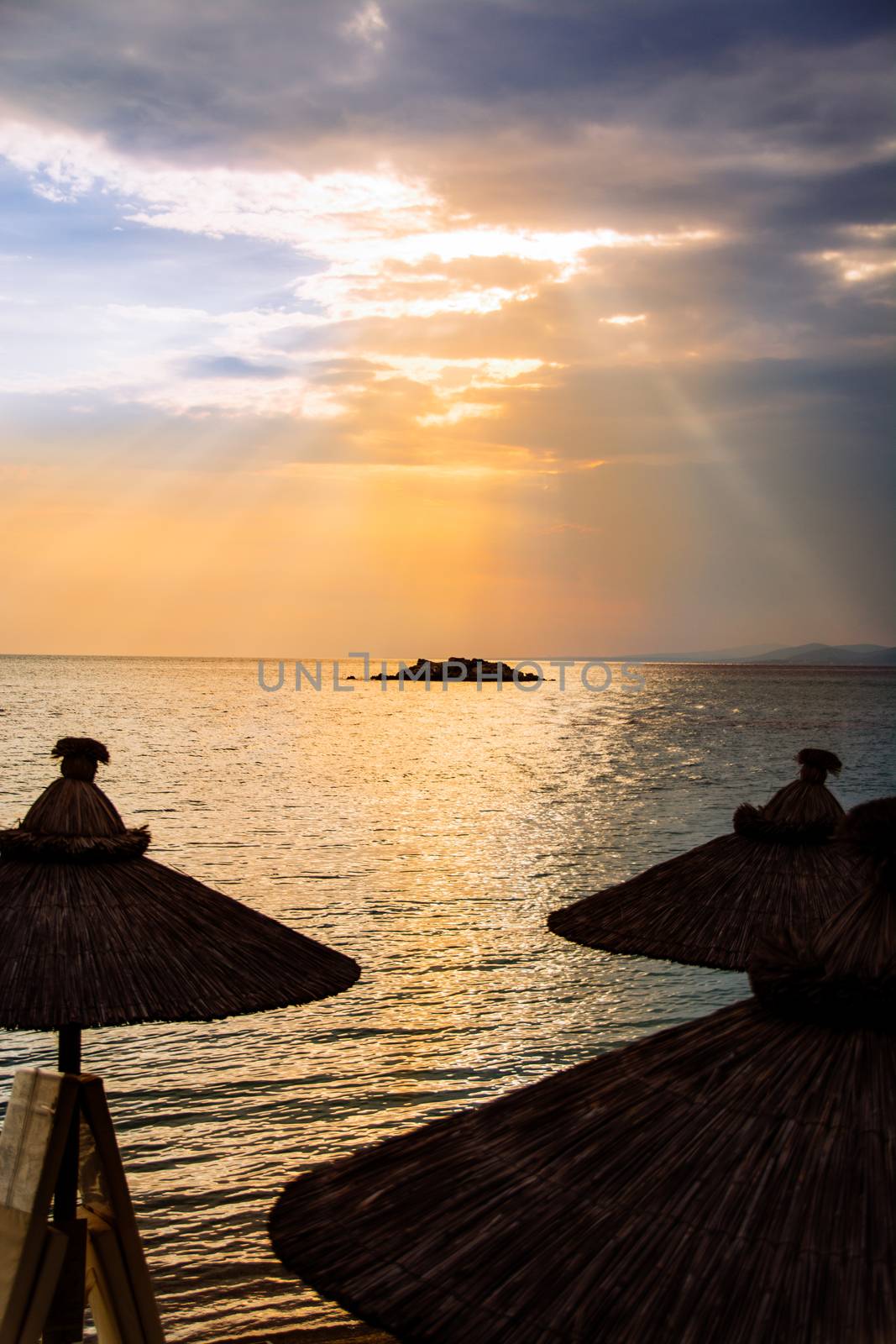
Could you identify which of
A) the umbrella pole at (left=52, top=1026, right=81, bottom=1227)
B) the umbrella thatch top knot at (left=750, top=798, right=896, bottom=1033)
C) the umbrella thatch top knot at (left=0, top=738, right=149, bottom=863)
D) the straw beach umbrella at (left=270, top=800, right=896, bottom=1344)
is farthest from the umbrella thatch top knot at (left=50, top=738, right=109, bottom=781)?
the umbrella thatch top knot at (left=750, top=798, right=896, bottom=1033)

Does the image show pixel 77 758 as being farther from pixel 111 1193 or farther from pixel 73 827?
pixel 111 1193

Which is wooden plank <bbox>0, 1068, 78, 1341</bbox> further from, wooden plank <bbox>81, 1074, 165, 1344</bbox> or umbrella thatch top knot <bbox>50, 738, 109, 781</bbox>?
umbrella thatch top knot <bbox>50, 738, 109, 781</bbox>

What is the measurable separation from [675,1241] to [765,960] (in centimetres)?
80

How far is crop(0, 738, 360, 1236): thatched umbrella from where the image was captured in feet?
18.6

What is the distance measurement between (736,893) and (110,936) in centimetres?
408

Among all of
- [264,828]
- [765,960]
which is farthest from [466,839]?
[765,960]

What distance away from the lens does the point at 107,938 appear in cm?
587

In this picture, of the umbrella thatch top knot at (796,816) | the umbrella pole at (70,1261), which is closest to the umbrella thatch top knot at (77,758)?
the umbrella pole at (70,1261)

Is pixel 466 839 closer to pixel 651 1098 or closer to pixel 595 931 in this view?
pixel 595 931

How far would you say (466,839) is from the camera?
1201 inches

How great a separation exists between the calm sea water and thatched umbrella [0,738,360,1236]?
9.85ft

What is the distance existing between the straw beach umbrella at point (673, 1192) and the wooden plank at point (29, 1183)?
0.89 meters

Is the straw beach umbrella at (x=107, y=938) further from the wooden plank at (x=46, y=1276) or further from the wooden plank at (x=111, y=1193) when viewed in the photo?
the wooden plank at (x=46, y=1276)

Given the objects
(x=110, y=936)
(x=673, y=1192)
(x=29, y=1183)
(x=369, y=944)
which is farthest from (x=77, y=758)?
(x=369, y=944)
